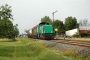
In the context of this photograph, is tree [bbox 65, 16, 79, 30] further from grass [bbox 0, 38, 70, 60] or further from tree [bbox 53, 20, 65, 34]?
grass [bbox 0, 38, 70, 60]

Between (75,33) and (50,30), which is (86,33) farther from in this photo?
(50,30)

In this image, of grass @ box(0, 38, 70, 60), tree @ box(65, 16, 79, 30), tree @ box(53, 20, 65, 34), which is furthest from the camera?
tree @ box(53, 20, 65, 34)

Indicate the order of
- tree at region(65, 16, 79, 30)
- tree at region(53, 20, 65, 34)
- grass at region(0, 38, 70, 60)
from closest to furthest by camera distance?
grass at region(0, 38, 70, 60) → tree at region(65, 16, 79, 30) → tree at region(53, 20, 65, 34)

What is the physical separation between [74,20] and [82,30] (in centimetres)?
5585

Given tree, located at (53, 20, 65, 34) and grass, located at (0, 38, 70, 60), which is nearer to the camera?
grass, located at (0, 38, 70, 60)

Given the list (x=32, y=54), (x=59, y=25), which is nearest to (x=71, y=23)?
(x=59, y=25)

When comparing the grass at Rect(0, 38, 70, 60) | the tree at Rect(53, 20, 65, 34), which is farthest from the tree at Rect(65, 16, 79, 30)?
the grass at Rect(0, 38, 70, 60)

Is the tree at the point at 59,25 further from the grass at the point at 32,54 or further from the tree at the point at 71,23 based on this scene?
the grass at the point at 32,54

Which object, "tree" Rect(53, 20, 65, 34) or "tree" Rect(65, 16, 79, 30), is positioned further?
"tree" Rect(53, 20, 65, 34)

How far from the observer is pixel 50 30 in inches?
1900

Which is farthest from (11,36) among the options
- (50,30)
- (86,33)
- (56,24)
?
(56,24)

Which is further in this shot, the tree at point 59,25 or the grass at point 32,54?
the tree at point 59,25

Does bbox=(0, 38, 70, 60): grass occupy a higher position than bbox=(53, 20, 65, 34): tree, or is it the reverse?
bbox=(53, 20, 65, 34): tree

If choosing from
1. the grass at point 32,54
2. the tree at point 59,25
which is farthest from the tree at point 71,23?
the grass at point 32,54
